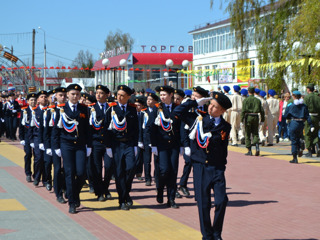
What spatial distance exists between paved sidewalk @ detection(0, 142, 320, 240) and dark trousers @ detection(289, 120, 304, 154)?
98.9 inches

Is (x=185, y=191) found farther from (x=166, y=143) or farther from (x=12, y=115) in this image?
(x=12, y=115)

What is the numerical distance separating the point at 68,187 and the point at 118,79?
83834mm

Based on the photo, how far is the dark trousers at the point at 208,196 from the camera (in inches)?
278

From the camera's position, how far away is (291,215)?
9.52m

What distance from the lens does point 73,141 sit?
10.0 metres

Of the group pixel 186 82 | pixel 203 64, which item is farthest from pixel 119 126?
pixel 186 82

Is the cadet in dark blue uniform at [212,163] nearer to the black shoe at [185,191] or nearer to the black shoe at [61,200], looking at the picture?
the black shoe at [61,200]

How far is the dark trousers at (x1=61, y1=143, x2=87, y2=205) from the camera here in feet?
32.4

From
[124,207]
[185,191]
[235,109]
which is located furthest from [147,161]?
[235,109]

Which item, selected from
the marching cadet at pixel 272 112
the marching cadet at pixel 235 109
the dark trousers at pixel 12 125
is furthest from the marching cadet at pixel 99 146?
the dark trousers at pixel 12 125

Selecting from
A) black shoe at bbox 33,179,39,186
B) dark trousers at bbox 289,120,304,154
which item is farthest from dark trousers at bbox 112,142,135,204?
dark trousers at bbox 289,120,304,154

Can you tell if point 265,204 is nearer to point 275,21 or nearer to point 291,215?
point 291,215

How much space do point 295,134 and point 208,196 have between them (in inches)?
413

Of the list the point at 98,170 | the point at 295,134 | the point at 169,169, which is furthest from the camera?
the point at 295,134
